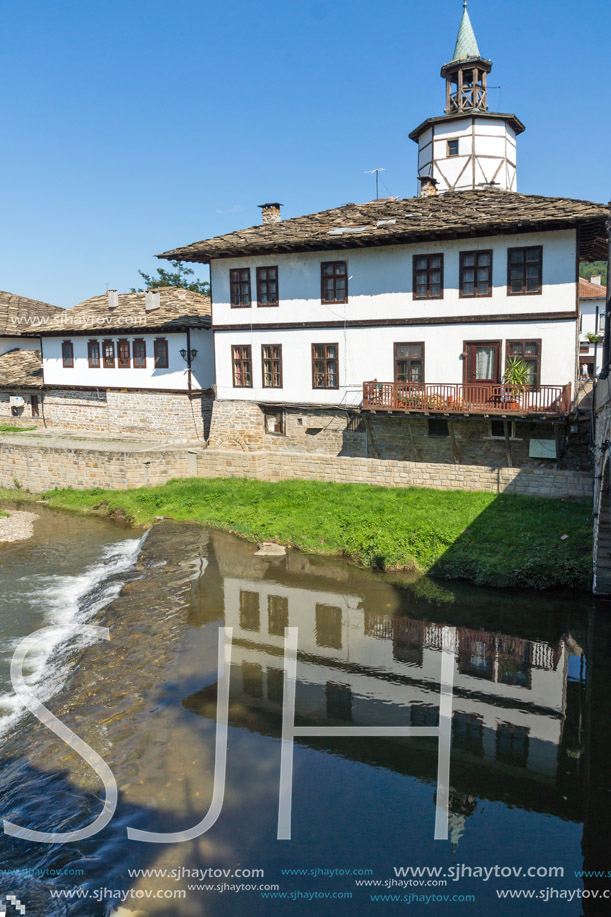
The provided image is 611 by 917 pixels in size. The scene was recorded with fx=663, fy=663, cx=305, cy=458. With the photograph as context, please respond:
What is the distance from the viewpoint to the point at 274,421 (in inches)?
1003

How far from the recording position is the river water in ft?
24.6

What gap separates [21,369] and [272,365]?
17.6m

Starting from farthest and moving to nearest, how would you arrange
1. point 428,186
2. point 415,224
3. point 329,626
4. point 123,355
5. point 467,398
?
point 123,355
point 428,186
point 415,224
point 467,398
point 329,626

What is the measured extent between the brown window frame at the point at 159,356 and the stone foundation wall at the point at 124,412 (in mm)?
1219

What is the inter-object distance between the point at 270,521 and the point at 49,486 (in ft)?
38.0

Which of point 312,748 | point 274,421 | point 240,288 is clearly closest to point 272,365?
point 274,421

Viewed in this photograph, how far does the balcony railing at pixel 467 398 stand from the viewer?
19.5m

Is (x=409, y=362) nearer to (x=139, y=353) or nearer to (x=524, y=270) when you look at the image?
(x=524, y=270)

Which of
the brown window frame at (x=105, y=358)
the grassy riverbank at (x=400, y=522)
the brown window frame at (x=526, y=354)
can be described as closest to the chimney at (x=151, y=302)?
the brown window frame at (x=105, y=358)

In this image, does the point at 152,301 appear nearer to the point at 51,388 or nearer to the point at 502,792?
the point at 51,388

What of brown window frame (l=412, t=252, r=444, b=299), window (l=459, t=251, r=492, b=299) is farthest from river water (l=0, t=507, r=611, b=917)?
brown window frame (l=412, t=252, r=444, b=299)

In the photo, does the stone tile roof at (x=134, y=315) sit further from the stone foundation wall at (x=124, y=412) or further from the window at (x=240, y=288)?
the window at (x=240, y=288)

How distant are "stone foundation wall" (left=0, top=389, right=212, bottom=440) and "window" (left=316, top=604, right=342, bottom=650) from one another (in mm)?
14933

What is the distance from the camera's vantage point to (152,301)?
30.1 metres
